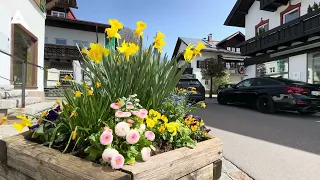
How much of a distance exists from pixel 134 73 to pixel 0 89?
14.9 feet

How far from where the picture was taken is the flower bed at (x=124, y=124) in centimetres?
128

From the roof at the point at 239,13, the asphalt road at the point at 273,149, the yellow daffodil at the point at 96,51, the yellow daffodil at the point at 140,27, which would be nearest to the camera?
the yellow daffodil at the point at 96,51

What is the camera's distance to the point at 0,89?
16.1 ft

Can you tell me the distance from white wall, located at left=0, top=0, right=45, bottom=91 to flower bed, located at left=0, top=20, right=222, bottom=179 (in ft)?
15.9

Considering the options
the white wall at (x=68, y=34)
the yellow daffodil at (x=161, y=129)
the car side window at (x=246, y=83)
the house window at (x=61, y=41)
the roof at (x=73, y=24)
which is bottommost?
the yellow daffodil at (x=161, y=129)

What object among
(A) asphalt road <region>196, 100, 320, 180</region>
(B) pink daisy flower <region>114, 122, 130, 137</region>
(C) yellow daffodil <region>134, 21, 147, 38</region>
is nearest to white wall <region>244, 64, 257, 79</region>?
(A) asphalt road <region>196, 100, 320, 180</region>

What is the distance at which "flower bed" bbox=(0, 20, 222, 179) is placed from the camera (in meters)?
1.28

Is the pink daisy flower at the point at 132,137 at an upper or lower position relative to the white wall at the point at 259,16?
lower

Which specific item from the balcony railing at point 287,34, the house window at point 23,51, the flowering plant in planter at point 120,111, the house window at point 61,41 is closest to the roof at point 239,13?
the balcony railing at point 287,34

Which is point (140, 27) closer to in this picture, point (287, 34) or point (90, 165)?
point (90, 165)

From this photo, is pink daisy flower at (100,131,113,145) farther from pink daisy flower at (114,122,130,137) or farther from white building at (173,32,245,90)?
white building at (173,32,245,90)

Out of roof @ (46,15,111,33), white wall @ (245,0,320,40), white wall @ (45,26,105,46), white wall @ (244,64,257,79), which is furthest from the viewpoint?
white wall @ (45,26,105,46)

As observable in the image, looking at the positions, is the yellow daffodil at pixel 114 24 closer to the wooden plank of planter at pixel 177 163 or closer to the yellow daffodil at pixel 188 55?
the yellow daffodil at pixel 188 55

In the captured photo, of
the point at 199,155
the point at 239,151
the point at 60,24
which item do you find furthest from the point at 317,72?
the point at 60,24
